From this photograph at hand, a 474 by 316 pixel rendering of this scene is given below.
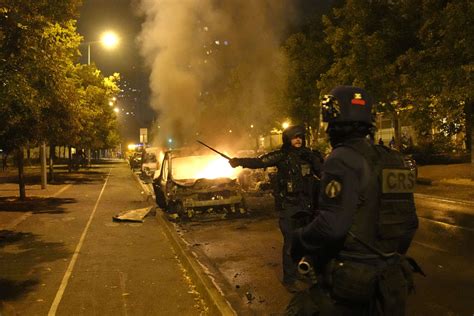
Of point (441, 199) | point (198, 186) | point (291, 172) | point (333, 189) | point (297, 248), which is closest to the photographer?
point (333, 189)

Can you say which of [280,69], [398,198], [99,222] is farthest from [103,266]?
[280,69]

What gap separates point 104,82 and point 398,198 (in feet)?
79.0

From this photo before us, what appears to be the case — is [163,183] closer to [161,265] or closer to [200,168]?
[200,168]

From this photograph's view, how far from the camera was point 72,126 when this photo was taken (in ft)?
52.7

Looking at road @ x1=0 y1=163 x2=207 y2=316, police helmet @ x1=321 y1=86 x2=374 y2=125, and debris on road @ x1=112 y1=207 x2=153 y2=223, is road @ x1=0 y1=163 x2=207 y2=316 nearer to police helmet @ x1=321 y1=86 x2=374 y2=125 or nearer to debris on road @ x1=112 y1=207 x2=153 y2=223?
debris on road @ x1=112 y1=207 x2=153 y2=223

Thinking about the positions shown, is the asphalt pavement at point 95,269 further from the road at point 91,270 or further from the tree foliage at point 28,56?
the tree foliage at point 28,56

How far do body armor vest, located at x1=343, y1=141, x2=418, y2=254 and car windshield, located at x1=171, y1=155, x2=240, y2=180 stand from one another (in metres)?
9.03

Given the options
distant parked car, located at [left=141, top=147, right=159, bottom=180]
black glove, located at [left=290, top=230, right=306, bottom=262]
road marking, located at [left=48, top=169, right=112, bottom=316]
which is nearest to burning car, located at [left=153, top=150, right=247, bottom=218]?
road marking, located at [left=48, top=169, right=112, bottom=316]

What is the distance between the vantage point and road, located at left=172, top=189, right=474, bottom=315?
16.6 feet

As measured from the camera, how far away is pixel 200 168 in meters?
12.0

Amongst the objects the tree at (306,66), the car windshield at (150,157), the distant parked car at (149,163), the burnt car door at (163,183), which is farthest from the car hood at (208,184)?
the tree at (306,66)

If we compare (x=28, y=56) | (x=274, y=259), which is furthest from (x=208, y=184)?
(x=28, y=56)

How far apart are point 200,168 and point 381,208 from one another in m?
9.72

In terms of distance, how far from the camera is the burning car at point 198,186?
10.9 metres
